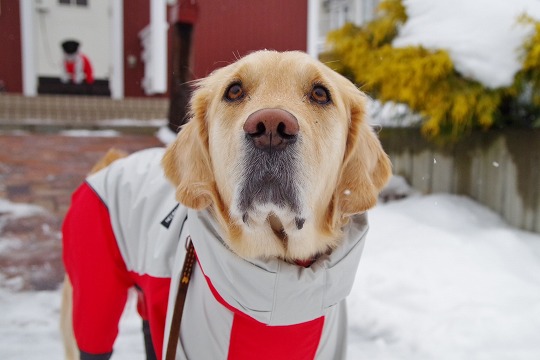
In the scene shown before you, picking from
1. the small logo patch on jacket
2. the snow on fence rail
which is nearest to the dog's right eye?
the small logo patch on jacket

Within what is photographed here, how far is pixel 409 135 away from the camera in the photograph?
5.54 meters

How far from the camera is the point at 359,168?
2.00 m

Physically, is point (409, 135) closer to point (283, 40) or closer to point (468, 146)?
point (468, 146)

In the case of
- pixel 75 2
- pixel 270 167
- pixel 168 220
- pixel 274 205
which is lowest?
pixel 168 220

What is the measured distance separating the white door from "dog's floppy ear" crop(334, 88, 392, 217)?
1204 cm

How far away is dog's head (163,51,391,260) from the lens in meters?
1.64

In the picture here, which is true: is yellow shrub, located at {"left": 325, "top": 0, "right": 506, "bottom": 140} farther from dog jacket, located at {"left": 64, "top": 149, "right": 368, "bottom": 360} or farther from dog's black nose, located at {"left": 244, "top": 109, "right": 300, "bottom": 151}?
dog's black nose, located at {"left": 244, "top": 109, "right": 300, "bottom": 151}

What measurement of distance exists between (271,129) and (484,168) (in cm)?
378

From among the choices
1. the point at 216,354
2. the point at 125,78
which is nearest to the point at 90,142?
the point at 125,78

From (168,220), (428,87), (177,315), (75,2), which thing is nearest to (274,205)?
(177,315)

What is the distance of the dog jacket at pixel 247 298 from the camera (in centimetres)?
177

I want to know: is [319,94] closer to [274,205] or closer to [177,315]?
[274,205]

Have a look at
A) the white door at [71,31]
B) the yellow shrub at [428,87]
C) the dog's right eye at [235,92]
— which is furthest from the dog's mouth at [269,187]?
the white door at [71,31]

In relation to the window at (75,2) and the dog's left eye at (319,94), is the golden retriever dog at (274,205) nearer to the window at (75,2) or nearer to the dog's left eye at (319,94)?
the dog's left eye at (319,94)
